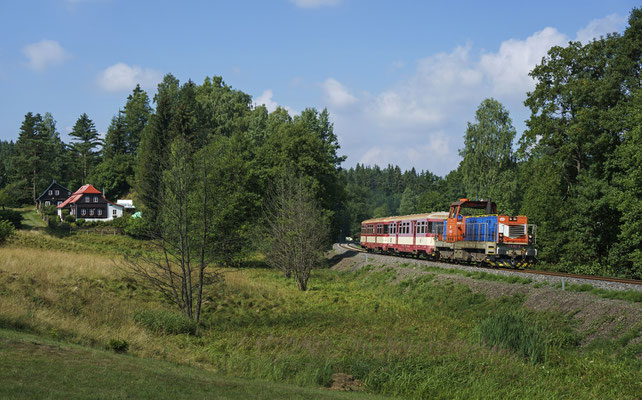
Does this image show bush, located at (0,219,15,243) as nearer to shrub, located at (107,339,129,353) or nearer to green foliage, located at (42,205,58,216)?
shrub, located at (107,339,129,353)

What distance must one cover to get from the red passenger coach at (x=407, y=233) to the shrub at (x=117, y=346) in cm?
2893

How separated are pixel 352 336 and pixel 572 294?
→ 884 centimetres

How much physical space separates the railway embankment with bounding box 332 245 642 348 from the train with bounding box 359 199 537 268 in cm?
198

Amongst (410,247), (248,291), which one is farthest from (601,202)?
(248,291)

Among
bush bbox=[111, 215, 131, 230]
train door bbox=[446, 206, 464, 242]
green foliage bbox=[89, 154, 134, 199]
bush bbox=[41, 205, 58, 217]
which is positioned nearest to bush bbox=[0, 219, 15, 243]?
bush bbox=[111, 215, 131, 230]

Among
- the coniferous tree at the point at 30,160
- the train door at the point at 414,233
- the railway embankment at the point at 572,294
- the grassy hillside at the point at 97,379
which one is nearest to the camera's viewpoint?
the grassy hillside at the point at 97,379

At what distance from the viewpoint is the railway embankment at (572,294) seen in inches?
691

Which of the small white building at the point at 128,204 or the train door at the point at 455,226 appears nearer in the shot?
the train door at the point at 455,226

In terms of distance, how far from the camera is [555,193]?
4331 cm

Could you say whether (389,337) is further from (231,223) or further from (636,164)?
(231,223)

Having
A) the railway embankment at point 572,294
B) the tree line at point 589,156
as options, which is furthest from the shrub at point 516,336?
the tree line at point 589,156

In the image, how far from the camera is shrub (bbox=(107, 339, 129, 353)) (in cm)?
1450

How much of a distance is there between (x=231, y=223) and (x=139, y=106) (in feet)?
305

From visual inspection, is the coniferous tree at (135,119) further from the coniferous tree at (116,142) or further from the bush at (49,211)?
the bush at (49,211)
